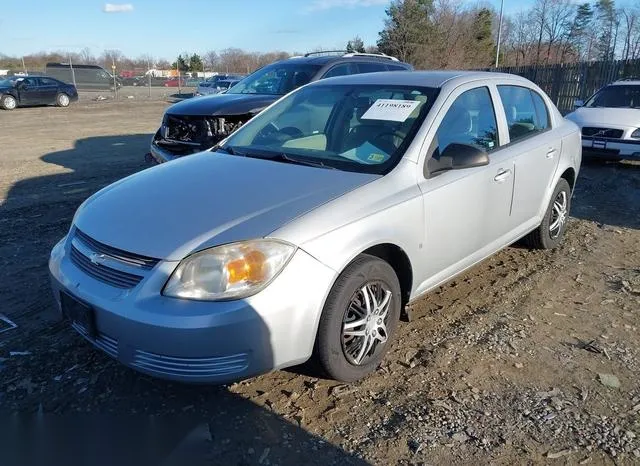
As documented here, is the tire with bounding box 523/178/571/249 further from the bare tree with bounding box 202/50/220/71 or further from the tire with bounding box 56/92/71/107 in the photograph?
the bare tree with bounding box 202/50/220/71

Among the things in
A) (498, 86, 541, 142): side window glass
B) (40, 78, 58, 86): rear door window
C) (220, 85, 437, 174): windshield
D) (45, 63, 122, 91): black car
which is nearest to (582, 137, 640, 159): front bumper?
(498, 86, 541, 142): side window glass

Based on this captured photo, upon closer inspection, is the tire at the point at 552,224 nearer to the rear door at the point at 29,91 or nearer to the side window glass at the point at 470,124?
the side window glass at the point at 470,124

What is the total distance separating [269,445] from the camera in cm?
259

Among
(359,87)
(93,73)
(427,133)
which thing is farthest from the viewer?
(93,73)

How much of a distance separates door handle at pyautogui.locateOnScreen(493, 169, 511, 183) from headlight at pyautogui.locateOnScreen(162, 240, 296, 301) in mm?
2065

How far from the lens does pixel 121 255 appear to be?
2676 millimetres

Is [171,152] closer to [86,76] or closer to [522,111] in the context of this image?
[522,111]

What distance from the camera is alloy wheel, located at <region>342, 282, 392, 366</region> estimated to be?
292 centimetres

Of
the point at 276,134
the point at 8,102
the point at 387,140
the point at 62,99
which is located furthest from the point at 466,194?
the point at 62,99

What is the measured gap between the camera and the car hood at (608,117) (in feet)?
30.6

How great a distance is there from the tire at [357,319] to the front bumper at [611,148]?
7773mm

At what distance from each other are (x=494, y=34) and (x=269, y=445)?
59434 mm

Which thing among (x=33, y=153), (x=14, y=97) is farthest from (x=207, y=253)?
(x=14, y=97)

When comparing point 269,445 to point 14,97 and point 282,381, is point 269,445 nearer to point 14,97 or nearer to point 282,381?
point 282,381
